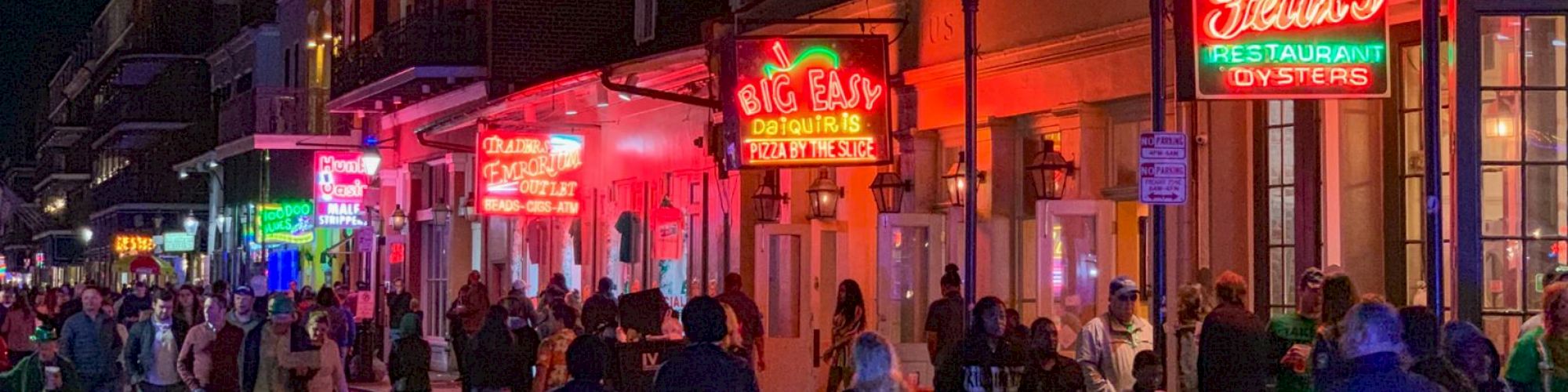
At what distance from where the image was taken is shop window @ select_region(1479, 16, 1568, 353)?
48.5ft

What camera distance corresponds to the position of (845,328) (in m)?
18.9

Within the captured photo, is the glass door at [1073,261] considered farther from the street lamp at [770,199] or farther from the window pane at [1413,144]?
the street lamp at [770,199]

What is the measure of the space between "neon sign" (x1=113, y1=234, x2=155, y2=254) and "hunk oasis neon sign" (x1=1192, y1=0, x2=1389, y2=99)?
6200cm

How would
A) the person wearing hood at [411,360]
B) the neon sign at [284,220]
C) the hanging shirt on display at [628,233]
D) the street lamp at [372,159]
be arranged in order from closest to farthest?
the person wearing hood at [411,360] < the hanging shirt on display at [628,233] < the street lamp at [372,159] < the neon sign at [284,220]

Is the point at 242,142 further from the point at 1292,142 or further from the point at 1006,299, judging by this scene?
the point at 1292,142

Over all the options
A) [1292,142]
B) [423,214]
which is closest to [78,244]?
[423,214]

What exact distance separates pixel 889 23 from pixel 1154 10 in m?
8.87

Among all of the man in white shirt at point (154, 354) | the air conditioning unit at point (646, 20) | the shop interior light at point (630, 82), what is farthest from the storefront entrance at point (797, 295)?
the man in white shirt at point (154, 354)

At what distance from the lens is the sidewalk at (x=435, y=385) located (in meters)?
28.8

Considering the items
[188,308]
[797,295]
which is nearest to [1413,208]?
[797,295]

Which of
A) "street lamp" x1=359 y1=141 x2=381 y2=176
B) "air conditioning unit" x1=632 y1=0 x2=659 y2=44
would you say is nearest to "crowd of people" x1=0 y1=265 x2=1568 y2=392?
"air conditioning unit" x1=632 y1=0 x2=659 y2=44

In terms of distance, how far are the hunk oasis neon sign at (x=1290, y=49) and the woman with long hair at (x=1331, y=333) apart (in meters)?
1.83

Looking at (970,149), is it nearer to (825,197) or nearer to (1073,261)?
(1073,261)

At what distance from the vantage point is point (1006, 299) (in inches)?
827
